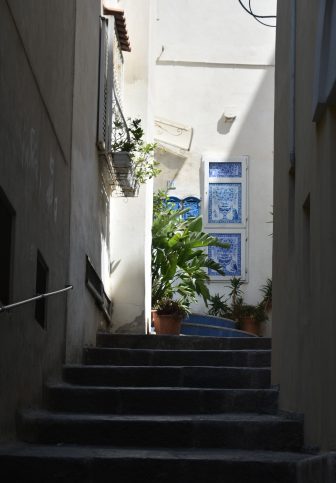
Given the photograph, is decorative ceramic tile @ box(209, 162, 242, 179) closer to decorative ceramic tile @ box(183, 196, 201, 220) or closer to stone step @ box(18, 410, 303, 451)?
decorative ceramic tile @ box(183, 196, 201, 220)

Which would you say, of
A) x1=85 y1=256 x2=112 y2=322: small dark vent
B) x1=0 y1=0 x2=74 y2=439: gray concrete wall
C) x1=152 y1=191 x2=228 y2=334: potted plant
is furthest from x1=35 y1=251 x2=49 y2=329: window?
x1=152 y1=191 x2=228 y2=334: potted plant

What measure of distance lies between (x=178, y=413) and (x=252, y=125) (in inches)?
388

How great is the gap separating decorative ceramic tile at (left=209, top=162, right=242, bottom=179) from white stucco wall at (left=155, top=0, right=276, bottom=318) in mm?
167

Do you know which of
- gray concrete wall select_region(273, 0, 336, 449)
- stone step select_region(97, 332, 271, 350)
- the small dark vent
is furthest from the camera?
stone step select_region(97, 332, 271, 350)

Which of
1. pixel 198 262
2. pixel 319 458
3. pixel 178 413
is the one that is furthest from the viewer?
pixel 198 262

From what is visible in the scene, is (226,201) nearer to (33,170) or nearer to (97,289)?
(97,289)

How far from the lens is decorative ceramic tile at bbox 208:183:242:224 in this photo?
1666 centimetres

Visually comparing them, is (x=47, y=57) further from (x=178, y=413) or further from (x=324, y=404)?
(x=324, y=404)

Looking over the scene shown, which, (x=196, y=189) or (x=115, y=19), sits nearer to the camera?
(x=115, y=19)

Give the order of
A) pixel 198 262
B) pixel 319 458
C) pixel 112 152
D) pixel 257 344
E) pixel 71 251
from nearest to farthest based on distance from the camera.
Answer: pixel 319 458 < pixel 71 251 < pixel 257 344 < pixel 112 152 < pixel 198 262

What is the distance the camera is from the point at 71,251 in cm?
899

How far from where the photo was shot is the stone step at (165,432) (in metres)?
6.76

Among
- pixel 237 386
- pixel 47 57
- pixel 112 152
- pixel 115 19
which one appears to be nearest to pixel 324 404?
pixel 237 386

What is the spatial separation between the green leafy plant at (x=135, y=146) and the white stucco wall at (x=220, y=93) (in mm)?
4000
